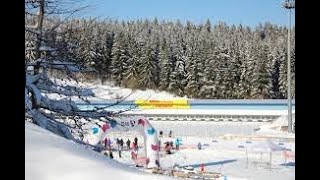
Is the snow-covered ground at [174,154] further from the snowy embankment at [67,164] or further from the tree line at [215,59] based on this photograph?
the tree line at [215,59]

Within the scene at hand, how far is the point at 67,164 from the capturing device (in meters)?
0.91

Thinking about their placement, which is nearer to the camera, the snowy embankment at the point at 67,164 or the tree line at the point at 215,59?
the snowy embankment at the point at 67,164

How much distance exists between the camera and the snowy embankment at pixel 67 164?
2.89 feet

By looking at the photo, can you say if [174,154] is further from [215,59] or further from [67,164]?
[67,164]

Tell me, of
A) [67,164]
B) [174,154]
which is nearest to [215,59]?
[174,154]

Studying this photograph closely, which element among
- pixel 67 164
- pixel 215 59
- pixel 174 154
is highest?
pixel 215 59

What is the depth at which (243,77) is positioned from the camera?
41.9 feet

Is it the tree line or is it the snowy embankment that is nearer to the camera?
the snowy embankment

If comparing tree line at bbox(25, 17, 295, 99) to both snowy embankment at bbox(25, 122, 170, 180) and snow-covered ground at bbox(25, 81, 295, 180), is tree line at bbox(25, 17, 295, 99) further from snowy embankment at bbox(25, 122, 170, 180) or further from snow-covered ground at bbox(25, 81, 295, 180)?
snowy embankment at bbox(25, 122, 170, 180)

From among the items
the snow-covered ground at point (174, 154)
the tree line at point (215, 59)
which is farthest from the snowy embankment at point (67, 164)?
the tree line at point (215, 59)

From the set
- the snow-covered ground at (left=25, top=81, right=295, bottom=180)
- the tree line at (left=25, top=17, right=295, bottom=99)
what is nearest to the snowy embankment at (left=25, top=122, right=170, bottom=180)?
the snow-covered ground at (left=25, top=81, right=295, bottom=180)

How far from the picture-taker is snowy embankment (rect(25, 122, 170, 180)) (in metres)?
0.88

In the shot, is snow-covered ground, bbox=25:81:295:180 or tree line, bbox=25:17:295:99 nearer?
snow-covered ground, bbox=25:81:295:180

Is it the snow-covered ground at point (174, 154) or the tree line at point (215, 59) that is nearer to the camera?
the snow-covered ground at point (174, 154)
